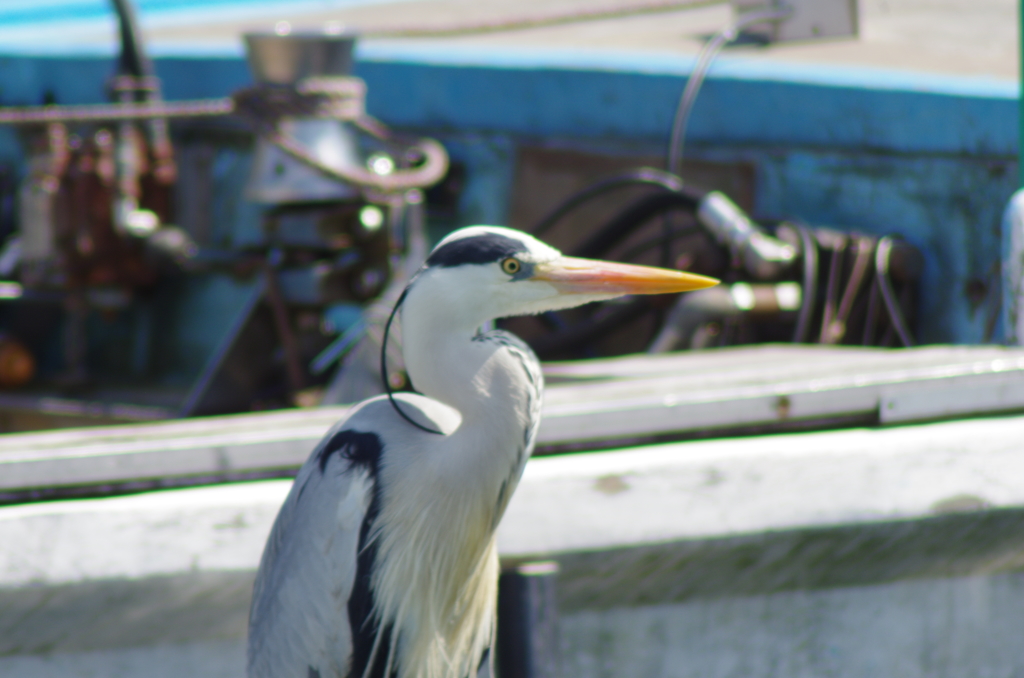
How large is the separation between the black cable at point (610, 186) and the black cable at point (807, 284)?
297 mm

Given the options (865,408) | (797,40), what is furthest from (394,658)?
(797,40)

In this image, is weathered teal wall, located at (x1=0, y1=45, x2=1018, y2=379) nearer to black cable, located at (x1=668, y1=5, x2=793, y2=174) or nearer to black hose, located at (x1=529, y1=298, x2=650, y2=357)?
black cable, located at (x1=668, y1=5, x2=793, y2=174)

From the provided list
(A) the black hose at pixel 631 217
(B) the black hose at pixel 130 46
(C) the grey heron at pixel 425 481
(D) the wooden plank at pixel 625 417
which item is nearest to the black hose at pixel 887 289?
(A) the black hose at pixel 631 217

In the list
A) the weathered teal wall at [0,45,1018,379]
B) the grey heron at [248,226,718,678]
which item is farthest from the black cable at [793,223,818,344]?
the grey heron at [248,226,718,678]

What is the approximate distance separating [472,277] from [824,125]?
1810 mm

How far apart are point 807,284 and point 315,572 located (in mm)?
1517

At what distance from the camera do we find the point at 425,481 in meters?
0.92

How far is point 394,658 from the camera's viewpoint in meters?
0.97

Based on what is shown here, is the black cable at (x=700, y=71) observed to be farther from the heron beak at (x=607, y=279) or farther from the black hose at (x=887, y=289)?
the heron beak at (x=607, y=279)

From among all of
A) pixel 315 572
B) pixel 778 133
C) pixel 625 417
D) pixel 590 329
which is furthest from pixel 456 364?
pixel 778 133

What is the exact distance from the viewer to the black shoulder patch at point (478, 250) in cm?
88

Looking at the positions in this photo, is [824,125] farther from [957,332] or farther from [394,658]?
[394,658]

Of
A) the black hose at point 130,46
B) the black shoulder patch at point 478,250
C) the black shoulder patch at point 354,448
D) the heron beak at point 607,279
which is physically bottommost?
the black shoulder patch at point 354,448

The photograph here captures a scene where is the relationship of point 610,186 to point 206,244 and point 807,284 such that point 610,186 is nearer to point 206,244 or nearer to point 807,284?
point 807,284
